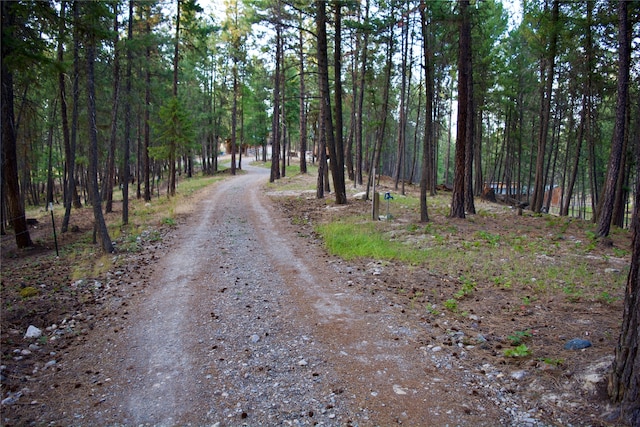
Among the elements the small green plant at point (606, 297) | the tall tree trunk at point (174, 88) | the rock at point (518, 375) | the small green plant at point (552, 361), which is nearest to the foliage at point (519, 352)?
the small green plant at point (552, 361)

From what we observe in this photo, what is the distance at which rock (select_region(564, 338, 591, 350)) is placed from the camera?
4.56 metres

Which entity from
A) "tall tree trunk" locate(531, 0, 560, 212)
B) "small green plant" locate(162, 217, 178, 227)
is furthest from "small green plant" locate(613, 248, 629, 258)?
"small green plant" locate(162, 217, 178, 227)

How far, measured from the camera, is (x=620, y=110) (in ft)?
34.8

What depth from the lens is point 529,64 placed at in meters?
26.0

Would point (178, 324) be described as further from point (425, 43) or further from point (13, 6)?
point (425, 43)

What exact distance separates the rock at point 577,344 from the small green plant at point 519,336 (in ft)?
1.58

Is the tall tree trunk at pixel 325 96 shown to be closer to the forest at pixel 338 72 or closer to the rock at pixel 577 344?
the forest at pixel 338 72

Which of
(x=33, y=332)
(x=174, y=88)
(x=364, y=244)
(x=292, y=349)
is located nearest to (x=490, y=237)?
(x=364, y=244)

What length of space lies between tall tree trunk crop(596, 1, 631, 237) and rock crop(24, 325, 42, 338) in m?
13.0

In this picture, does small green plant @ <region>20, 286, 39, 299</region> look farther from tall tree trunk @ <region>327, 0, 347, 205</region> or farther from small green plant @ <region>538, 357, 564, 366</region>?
tall tree trunk @ <region>327, 0, 347, 205</region>

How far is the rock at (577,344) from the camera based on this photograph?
15.0 ft

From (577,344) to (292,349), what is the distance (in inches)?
133

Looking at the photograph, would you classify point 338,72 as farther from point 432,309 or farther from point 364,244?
point 432,309

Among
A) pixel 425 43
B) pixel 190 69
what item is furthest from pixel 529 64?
pixel 190 69
